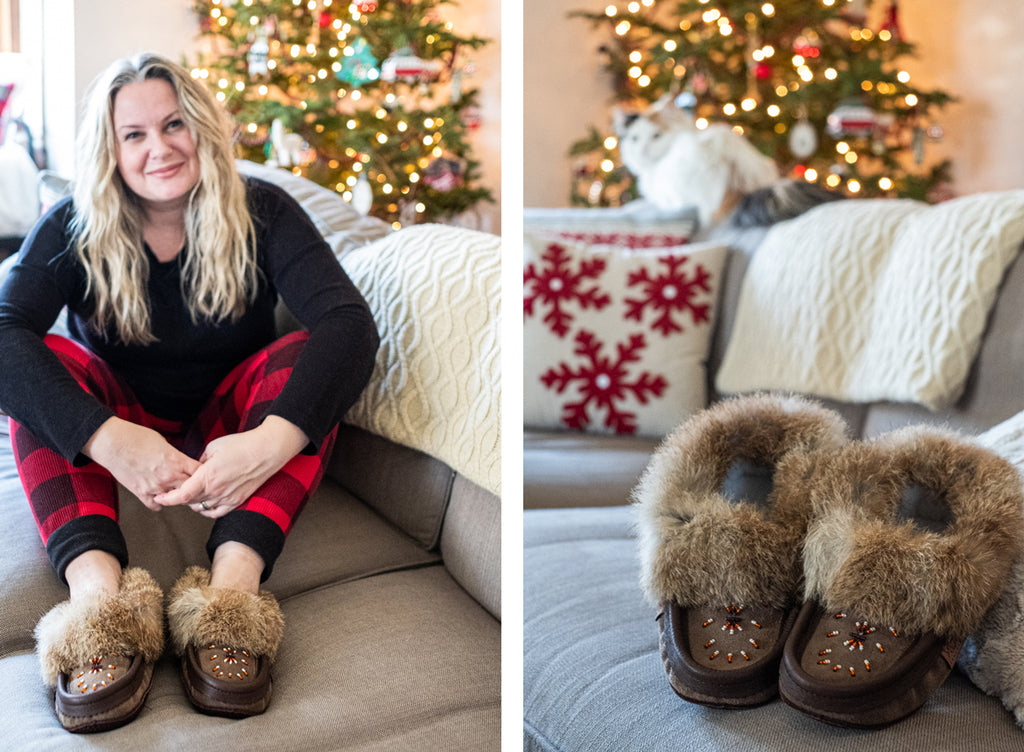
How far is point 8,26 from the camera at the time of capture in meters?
0.99

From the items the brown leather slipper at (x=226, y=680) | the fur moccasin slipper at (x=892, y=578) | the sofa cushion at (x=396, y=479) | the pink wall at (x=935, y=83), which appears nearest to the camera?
the fur moccasin slipper at (x=892, y=578)

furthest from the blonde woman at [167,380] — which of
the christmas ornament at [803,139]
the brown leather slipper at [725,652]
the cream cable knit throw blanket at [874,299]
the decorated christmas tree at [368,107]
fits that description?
the christmas ornament at [803,139]

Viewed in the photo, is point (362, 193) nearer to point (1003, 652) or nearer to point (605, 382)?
point (605, 382)

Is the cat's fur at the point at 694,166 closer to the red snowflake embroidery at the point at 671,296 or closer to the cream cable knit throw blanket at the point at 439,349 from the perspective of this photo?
the red snowflake embroidery at the point at 671,296

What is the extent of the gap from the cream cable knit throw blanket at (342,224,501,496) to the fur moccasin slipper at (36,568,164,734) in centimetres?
31

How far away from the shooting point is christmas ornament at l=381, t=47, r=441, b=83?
2.43 metres

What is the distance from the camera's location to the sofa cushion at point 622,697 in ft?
1.84

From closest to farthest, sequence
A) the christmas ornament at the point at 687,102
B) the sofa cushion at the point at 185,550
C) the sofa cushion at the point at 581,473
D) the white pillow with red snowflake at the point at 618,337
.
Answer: the sofa cushion at the point at 185,550, the sofa cushion at the point at 581,473, the white pillow with red snowflake at the point at 618,337, the christmas ornament at the point at 687,102

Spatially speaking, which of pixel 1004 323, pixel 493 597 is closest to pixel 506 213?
pixel 493 597

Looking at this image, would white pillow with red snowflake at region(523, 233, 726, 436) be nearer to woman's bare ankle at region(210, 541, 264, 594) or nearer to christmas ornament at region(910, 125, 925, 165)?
woman's bare ankle at region(210, 541, 264, 594)

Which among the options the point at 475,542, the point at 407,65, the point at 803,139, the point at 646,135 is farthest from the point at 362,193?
the point at 475,542

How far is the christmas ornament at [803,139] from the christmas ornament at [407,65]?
46.0 inches

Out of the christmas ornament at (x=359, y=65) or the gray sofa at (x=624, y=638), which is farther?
the christmas ornament at (x=359, y=65)

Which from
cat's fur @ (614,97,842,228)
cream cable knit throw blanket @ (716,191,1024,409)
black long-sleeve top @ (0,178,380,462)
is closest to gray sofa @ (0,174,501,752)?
black long-sleeve top @ (0,178,380,462)
